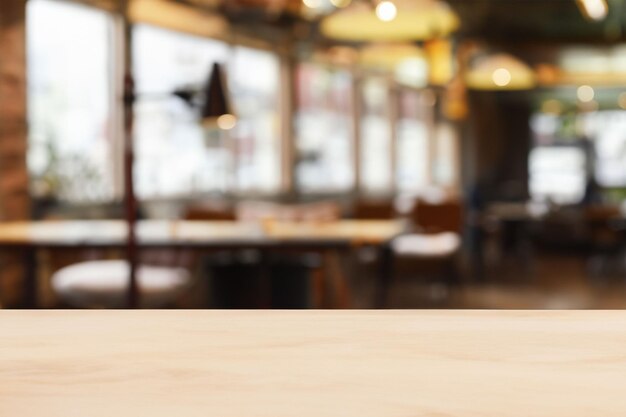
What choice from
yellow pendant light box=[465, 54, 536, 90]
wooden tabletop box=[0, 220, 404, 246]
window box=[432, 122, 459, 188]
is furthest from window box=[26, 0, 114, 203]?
window box=[432, 122, 459, 188]

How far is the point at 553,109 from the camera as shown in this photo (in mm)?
19406

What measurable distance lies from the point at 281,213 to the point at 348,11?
6.24 ft

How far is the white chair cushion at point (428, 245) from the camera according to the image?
809 centimetres

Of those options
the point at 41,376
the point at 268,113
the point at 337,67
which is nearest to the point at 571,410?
the point at 41,376

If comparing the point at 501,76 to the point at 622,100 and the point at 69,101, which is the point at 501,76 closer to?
the point at 69,101

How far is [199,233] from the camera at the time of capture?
4719 mm

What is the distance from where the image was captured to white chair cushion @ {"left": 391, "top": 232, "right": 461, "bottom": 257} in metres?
8.09

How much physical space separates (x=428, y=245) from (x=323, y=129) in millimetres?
2857

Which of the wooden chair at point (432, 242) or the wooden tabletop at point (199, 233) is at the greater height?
the wooden tabletop at point (199, 233)

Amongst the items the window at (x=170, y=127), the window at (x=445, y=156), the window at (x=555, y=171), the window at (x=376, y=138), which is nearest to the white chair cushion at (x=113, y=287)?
the window at (x=170, y=127)

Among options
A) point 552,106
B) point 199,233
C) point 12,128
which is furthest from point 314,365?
point 552,106

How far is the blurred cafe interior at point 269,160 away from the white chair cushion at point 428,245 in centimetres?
3

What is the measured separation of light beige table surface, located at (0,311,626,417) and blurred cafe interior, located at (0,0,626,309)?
2337 mm

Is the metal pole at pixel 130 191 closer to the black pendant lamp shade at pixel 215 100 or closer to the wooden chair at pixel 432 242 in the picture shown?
the black pendant lamp shade at pixel 215 100
